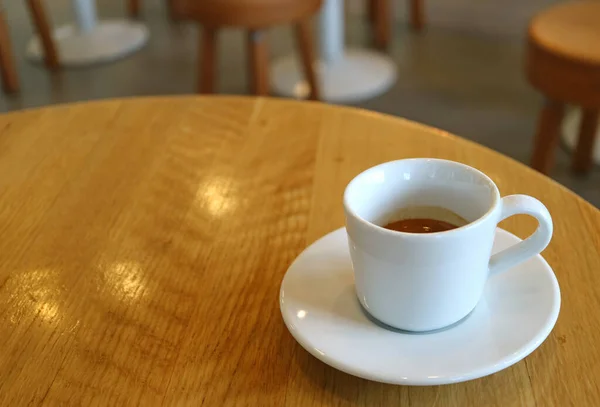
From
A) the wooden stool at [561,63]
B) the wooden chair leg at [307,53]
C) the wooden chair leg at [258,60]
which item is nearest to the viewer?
the wooden stool at [561,63]

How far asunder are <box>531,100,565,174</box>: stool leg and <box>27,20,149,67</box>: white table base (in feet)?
5.08

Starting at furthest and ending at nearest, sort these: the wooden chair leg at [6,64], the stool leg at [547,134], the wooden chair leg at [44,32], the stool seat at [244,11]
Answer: the wooden chair leg at [44,32] < the wooden chair leg at [6,64] < the stool seat at [244,11] < the stool leg at [547,134]

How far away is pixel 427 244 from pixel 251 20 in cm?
117

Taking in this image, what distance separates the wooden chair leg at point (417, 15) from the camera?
95.7 inches

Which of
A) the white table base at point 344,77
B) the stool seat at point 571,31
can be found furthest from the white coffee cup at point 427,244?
the white table base at point 344,77

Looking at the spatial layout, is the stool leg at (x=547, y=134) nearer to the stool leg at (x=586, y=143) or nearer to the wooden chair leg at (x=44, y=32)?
the stool leg at (x=586, y=143)

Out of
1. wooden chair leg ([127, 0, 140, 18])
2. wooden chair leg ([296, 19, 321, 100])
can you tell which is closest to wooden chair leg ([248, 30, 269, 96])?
wooden chair leg ([296, 19, 321, 100])

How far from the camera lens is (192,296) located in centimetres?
50

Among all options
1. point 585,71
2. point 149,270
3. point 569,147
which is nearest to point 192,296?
point 149,270

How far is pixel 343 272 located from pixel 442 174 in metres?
0.10

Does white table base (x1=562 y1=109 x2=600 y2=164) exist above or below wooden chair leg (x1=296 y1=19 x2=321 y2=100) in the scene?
below

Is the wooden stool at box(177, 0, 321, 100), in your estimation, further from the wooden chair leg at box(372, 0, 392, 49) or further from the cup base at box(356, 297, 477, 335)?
the cup base at box(356, 297, 477, 335)

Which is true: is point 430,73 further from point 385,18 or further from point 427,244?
point 427,244

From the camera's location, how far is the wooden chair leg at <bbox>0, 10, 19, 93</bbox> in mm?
2004
